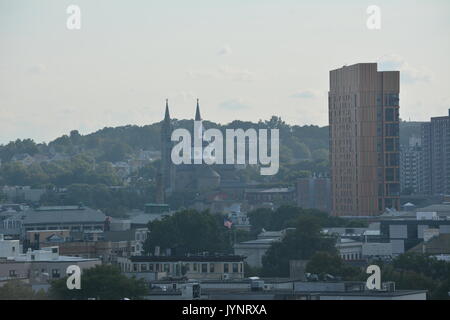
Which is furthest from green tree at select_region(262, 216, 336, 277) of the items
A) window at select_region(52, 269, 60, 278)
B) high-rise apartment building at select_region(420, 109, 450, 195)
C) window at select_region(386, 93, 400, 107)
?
high-rise apartment building at select_region(420, 109, 450, 195)

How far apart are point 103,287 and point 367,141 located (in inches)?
3404

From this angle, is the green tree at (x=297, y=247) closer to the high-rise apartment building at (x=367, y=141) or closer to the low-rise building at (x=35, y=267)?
the low-rise building at (x=35, y=267)

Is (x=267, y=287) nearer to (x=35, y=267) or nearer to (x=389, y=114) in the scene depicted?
(x=35, y=267)

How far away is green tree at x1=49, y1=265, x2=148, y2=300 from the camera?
52.8 meters

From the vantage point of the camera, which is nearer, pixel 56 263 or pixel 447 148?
pixel 56 263

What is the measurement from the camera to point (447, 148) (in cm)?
19362

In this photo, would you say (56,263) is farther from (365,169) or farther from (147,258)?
(365,169)

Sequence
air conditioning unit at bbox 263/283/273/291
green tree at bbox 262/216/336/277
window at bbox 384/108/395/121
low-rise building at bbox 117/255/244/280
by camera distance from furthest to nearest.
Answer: window at bbox 384/108/395/121 < green tree at bbox 262/216/336/277 < low-rise building at bbox 117/255/244/280 < air conditioning unit at bbox 263/283/273/291

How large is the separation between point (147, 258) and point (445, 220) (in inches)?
945

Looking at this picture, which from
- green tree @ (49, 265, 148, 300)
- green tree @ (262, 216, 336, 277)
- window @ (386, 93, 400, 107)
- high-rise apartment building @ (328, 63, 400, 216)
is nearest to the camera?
green tree @ (49, 265, 148, 300)

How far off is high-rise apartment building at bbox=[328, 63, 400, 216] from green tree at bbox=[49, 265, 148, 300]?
80.6 m

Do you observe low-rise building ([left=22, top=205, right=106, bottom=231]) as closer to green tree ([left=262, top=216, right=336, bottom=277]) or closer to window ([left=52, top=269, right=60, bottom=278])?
green tree ([left=262, top=216, right=336, bottom=277])

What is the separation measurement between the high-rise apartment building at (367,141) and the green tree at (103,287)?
8060cm
